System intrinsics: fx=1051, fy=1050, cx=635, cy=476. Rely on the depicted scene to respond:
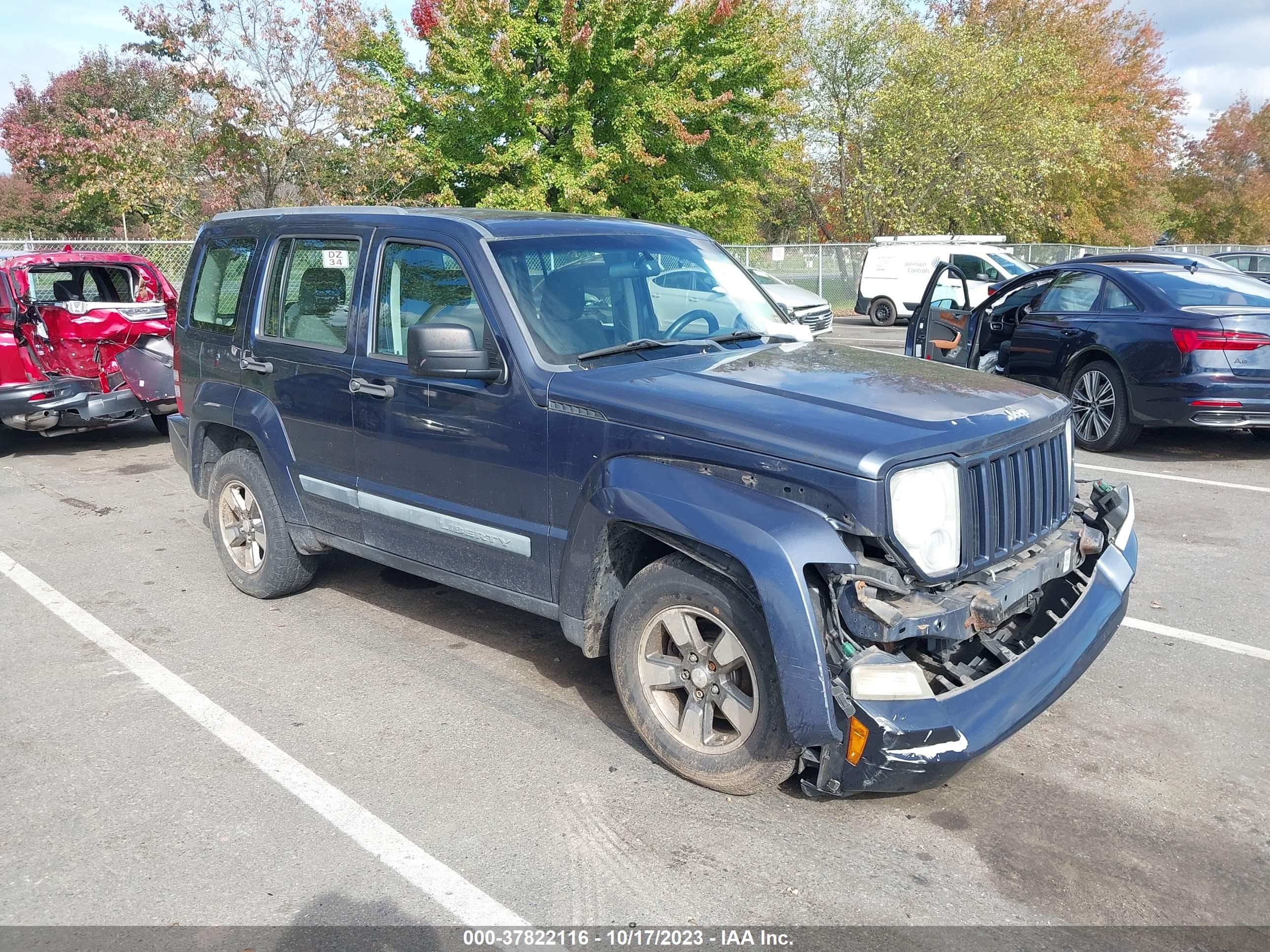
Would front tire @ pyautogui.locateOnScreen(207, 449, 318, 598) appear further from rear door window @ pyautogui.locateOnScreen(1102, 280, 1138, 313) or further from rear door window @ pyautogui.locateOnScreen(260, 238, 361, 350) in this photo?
rear door window @ pyautogui.locateOnScreen(1102, 280, 1138, 313)

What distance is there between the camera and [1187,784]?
3.73 m

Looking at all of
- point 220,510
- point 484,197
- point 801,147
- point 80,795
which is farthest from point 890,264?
point 80,795

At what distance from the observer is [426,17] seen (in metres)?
19.0

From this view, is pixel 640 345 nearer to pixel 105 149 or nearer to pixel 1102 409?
pixel 1102 409

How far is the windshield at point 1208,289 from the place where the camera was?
8.55 m

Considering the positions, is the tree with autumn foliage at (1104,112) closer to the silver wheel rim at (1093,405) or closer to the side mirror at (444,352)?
the silver wheel rim at (1093,405)

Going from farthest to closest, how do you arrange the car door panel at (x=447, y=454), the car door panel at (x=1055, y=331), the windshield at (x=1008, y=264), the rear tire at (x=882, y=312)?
the rear tire at (x=882, y=312) < the windshield at (x=1008, y=264) < the car door panel at (x=1055, y=331) < the car door panel at (x=447, y=454)

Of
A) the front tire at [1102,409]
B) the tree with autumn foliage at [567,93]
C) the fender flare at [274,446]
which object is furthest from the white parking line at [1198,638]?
the tree with autumn foliage at [567,93]

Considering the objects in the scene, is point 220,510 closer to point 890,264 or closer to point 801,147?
point 890,264

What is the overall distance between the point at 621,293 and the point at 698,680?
1802 millimetres

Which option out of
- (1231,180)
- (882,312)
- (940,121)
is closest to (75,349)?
(882,312)

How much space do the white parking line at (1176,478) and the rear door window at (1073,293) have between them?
150cm

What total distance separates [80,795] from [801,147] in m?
27.2

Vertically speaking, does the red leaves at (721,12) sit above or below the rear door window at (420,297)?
above
